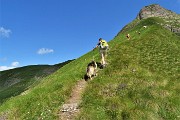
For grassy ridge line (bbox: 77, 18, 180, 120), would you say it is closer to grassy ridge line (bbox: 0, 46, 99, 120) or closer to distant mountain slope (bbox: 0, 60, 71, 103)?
grassy ridge line (bbox: 0, 46, 99, 120)

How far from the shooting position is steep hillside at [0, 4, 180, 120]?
87.5 ft

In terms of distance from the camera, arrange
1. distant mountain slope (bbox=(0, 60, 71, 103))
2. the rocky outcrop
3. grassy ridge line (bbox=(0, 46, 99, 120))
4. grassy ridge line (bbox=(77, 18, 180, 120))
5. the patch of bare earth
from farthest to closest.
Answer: the rocky outcrop < distant mountain slope (bbox=(0, 60, 71, 103)) < grassy ridge line (bbox=(0, 46, 99, 120)) < the patch of bare earth < grassy ridge line (bbox=(77, 18, 180, 120))

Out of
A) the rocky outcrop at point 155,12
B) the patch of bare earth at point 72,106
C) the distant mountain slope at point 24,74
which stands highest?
the rocky outcrop at point 155,12

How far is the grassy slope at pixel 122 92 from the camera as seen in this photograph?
26.7 meters

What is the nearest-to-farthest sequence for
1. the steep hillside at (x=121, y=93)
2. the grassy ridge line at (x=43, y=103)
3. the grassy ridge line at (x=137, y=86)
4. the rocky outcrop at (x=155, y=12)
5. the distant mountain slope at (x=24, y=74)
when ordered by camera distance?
the grassy ridge line at (x=137, y=86) → the steep hillside at (x=121, y=93) → the grassy ridge line at (x=43, y=103) → the distant mountain slope at (x=24, y=74) → the rocky outcrop at (x=155, y=12)

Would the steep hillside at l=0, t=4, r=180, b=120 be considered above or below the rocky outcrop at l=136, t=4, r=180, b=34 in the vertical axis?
below

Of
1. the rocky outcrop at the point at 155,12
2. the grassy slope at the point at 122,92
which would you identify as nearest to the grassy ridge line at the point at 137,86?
the grassy slope at the point at 122,92

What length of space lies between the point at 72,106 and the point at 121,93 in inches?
203

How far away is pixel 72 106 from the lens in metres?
28.2

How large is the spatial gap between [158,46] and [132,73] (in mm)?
11725

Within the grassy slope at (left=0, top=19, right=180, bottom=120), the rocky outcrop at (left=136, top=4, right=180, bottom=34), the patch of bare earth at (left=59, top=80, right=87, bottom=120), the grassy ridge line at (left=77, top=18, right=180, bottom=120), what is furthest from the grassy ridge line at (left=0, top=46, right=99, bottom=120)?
the rocky outcrop at (left=136, top=4, right=180, bottom=34)

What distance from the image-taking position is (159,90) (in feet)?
99.6

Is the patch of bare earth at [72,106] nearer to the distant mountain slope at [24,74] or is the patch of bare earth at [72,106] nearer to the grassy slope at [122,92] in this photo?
the grassy slope at [122,92]

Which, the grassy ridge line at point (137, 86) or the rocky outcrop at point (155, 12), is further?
the rocky outcrop at point (155, 12)
